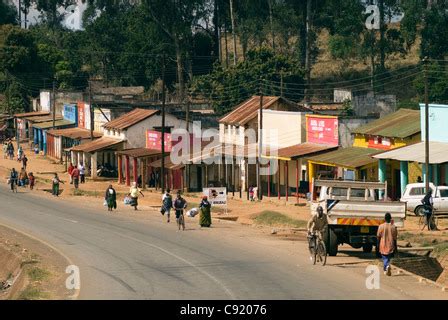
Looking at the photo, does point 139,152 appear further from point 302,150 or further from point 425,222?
point 425,222

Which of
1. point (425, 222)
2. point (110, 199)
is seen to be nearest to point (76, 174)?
point (110, 199)

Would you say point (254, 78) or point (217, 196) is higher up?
point (254, 78)

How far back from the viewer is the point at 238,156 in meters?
65.7

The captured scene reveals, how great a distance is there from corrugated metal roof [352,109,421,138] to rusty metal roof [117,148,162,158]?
16313 mm

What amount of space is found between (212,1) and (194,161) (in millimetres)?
62812

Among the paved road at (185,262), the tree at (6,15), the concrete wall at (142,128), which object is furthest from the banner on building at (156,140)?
the tree at (6,15)

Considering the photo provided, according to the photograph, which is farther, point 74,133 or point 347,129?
point 74,133

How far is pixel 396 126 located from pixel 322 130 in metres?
5.62

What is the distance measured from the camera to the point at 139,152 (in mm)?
74000

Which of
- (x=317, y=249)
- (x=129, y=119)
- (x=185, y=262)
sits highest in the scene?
(x=129, y=119)

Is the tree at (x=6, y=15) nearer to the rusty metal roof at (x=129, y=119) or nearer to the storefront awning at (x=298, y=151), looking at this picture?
the rusty metal roof at (x=129, y=119)

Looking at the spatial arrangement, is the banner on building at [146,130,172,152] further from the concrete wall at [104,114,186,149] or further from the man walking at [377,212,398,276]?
the man walking at [377,212,398,276]

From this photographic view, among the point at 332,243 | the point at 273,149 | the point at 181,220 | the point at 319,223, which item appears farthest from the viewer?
the point at 273,149

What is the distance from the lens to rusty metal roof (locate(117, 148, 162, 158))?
72106 millimetres
